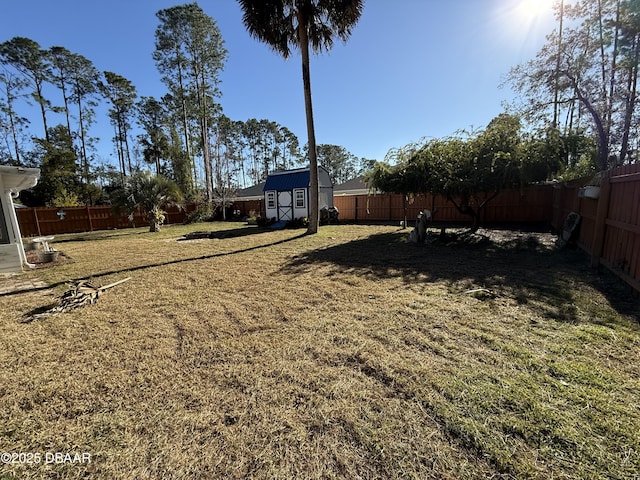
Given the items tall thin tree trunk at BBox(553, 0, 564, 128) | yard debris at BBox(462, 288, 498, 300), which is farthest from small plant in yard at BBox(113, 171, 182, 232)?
tall thin tree trunk at BBox(553, 0, 564, 128)

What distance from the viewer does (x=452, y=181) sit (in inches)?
296

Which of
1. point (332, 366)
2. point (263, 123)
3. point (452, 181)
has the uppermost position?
point (263, 123)

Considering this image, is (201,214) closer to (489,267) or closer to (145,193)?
(145,193)

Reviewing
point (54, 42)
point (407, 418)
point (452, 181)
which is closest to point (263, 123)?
point (54, 42)

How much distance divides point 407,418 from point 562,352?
1.76m

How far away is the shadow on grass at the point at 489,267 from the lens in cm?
383

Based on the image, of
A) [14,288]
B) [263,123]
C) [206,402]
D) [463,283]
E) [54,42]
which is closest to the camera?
[206,402]

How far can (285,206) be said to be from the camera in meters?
16.6

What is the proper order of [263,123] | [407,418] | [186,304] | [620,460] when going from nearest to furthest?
[620,460]
[407,418]
[186,304]
[263,123]

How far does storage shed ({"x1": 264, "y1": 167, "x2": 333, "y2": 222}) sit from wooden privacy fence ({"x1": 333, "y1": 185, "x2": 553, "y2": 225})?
144 centimetres

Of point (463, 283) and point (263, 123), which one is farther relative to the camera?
point (263, 123)

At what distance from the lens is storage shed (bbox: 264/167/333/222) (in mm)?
15945

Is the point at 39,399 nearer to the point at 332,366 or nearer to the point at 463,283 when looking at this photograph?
the point at 332,366

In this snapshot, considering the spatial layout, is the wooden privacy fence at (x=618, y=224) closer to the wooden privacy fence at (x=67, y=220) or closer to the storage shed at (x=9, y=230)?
the storage shed at (x=9, y=230)
